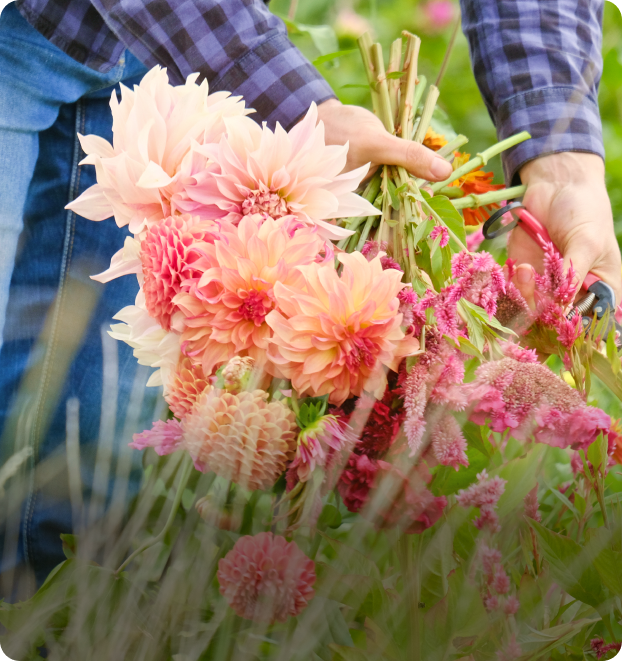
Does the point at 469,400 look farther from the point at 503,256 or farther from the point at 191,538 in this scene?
the point at 503,256

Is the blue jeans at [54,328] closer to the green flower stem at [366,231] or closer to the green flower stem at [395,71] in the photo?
the green flower stem at [366,231]

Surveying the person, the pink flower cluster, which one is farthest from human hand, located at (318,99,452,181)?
the pink flower cluster

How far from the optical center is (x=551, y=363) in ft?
0.87

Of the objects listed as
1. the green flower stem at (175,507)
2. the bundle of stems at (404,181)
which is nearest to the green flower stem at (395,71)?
the bundle of stems at (404,181)

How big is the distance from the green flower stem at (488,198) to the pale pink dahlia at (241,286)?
246 millimetres

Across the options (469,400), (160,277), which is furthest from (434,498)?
(160,277)

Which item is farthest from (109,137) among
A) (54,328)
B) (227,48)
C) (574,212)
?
(574,212)

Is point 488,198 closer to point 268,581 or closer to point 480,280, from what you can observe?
point 480,280

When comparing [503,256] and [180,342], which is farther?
[503,256]

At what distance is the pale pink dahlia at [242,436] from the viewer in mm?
212

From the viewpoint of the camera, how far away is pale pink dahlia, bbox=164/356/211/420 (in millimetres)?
233

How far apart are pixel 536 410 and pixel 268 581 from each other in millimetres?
120

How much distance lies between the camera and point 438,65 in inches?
32.9

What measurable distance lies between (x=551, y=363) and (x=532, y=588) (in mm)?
104
